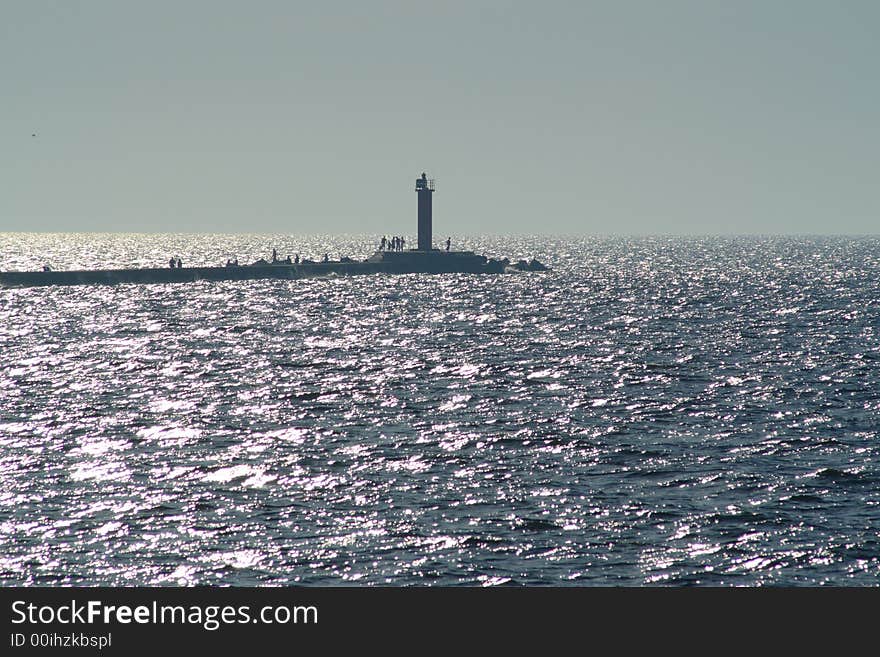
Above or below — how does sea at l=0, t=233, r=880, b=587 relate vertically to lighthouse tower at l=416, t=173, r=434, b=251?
below

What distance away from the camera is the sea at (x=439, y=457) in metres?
25.6

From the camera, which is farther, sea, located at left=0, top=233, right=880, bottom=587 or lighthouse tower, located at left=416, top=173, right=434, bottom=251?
lighthouse tower, located at left=416, top=173, right=434, bottom=251

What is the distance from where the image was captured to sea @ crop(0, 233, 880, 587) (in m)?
25.6

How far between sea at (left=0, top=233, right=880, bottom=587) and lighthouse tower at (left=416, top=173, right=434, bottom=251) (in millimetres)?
72856

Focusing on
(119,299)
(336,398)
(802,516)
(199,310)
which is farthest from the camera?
(119,299)

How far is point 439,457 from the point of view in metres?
37.1

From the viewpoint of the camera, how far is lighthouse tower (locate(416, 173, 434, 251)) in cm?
15462

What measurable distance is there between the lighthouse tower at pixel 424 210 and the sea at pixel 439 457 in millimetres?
72856

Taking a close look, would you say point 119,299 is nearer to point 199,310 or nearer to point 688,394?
point 199,310

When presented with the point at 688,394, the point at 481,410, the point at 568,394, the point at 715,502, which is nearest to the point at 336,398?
the point at 481,410

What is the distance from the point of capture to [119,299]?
117 metres
